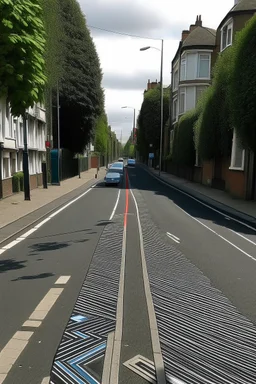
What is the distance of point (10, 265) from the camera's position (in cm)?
754

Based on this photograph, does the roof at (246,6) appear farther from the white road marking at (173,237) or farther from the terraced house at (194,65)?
the white road marking at (173,237)

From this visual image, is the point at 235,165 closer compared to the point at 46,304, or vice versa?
the point at 46,304

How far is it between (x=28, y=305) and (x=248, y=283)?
3765 millimetres

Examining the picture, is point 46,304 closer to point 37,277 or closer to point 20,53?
point 37,277

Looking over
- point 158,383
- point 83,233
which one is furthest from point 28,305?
point 83,233

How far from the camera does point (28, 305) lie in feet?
17.4

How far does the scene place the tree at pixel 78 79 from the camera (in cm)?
Result: 3856

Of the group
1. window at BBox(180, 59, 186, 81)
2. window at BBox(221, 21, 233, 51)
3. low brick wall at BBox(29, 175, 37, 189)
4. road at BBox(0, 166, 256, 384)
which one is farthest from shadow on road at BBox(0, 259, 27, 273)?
window at BBox(180, 59, 186, 81)

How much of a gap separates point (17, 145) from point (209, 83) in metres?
26.2

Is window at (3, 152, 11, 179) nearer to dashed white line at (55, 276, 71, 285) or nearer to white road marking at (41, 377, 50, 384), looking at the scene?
dashed white line at (55, 276, 71, 285)

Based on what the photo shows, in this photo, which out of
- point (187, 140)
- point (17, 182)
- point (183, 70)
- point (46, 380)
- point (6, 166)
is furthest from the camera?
point (183, 70)

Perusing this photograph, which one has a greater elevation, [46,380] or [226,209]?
[46,380]

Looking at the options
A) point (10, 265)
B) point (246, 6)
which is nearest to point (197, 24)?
point (246, 6)

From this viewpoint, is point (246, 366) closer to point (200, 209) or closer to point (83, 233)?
point (83, 233)
